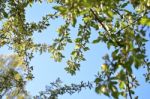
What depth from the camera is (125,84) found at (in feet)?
8.46

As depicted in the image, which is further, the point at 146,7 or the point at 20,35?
Answer: the point at 20,35

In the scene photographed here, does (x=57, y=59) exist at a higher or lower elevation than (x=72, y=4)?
higher

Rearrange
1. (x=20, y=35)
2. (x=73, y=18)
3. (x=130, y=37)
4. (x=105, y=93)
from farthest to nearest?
(x=20, y=35), (x=73, y=18), (x=130, y=37), (x=105, y=93)

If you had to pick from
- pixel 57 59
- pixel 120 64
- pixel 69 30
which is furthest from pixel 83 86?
pixel 120 64

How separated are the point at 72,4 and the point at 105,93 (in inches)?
38.1

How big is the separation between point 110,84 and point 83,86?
4.65 metres

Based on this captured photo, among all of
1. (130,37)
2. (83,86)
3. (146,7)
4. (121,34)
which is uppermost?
(83,86)

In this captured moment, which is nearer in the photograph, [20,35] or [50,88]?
[20,35]

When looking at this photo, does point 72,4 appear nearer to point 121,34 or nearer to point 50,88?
point 121,34

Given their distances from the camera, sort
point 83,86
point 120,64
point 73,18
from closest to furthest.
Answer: point 120,64
point 73,18
point 83,86

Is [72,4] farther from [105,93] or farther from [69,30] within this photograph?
[69,30]

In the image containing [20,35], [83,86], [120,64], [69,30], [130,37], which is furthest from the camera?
[83,86]

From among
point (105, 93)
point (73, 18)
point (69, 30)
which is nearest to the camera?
point (105, 93)

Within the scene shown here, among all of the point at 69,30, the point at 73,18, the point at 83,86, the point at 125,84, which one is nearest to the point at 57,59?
the point at 69,30
